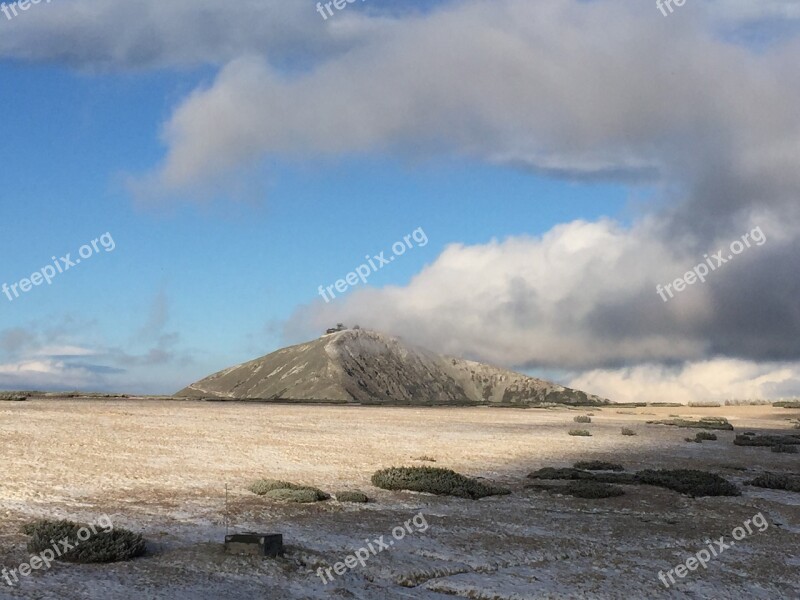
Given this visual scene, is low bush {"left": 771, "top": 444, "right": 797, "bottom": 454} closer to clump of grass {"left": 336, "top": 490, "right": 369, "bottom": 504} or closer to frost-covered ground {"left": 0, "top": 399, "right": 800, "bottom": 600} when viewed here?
frost-covered ground {"left": 0, "top": 399, "right": 800, "bottom": 600}

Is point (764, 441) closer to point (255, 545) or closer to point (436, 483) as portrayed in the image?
point (436, 483)

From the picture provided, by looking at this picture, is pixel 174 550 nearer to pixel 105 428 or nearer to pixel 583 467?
pixel 583 467

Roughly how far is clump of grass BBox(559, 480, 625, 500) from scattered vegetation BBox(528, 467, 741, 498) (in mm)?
1994

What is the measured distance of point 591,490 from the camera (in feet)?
75.6

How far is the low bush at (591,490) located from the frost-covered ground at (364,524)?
1.42ft

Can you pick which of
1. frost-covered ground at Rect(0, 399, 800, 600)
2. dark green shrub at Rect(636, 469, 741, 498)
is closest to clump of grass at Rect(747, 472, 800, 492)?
frost-covered ground at Rect(0, 399, 800, 600)

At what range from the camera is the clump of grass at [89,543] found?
13133mm

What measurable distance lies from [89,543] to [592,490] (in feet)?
47.5

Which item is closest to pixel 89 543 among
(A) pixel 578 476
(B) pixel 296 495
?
(B) pixel 296 495

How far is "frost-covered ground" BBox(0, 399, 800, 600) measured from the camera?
12977 millimetres

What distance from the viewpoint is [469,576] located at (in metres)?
13.9

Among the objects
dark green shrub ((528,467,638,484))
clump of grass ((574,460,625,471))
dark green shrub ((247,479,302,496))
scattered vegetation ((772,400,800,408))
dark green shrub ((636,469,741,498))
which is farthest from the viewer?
scattered vegetation ((772,400,800,408))

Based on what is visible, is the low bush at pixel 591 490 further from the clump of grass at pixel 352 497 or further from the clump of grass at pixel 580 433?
the clump of grass at pixel 580 433

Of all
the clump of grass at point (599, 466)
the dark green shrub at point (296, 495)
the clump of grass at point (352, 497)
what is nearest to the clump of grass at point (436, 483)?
the clump of grass at point (352, 497)
